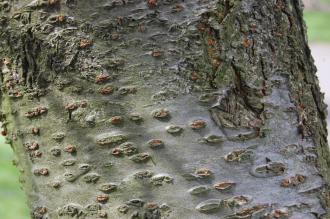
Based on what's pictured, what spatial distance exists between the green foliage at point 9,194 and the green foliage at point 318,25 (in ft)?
15.5

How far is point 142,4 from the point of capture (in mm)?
1226

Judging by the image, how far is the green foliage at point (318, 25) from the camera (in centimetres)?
885

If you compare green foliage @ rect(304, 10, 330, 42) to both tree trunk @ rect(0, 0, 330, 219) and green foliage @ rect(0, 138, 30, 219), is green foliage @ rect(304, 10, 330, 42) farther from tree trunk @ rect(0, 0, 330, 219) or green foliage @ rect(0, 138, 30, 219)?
tree trunk @ rect(0, 0, 330, 219)

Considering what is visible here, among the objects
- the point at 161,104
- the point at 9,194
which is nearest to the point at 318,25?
the point at 9,194

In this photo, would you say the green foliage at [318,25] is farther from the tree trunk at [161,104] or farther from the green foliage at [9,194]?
the tree trunk at [161,104]

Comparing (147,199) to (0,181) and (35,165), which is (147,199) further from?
(0,181)

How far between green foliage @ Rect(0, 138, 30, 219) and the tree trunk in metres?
3.28

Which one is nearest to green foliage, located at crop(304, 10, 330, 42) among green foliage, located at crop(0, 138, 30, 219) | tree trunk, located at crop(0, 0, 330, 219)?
green foliage, located at crop(0, 138, 30, 219)

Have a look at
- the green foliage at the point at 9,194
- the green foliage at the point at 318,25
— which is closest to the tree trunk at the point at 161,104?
the green foliage at the point at 9,194

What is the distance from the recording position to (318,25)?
9.30 meters

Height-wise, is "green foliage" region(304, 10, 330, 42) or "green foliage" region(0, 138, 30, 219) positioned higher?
"green foliage" region(304, 10, 330, 42)

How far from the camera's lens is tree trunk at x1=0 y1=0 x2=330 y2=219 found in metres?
1.24

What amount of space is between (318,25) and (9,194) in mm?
5613

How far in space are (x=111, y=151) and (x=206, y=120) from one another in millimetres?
184
